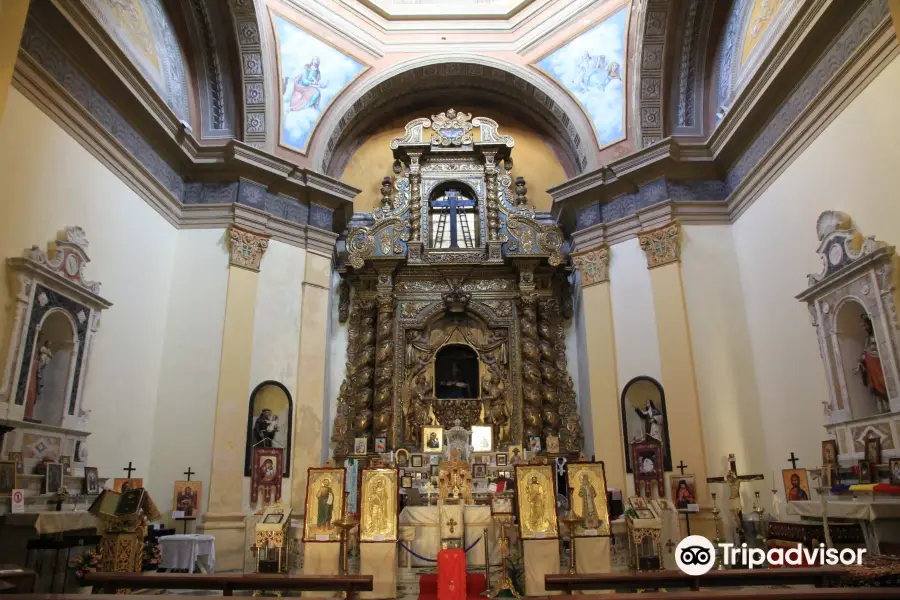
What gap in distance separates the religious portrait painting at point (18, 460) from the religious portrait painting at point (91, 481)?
890mm

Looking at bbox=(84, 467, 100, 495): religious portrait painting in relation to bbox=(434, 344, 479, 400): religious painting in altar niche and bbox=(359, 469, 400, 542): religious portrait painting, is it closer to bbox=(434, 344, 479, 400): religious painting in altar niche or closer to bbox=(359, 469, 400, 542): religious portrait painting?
bbox=(359, 469, 400, 542): religious portrait painting

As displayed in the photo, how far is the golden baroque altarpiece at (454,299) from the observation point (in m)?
12.7

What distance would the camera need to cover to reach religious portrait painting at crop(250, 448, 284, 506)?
1046 centimetres

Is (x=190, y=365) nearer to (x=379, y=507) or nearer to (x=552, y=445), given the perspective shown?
(x=379, y=507)

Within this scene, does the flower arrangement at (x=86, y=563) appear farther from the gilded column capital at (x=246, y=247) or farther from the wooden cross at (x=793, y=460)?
the wooden cross at (x=793, y=460)

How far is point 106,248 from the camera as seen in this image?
29.9 ft

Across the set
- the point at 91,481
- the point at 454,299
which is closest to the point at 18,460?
the point at 91,481

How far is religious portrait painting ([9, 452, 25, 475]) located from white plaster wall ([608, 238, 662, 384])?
8.87 metres

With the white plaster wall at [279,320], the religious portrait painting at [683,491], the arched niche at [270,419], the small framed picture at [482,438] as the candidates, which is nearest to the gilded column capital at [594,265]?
the small framed picture at [482,438]

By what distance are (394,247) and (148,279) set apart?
496 cm

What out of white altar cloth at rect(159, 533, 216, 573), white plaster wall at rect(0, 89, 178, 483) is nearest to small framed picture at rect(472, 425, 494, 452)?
white altar cloth at rect(159, 533, 216, 573)

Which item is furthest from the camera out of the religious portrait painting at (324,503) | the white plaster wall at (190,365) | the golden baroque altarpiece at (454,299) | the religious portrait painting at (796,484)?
the golden baroque altarpiece at (454,299)

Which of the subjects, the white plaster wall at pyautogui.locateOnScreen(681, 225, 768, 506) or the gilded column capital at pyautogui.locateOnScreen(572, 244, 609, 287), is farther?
the gilded column capital at pyautogui.locateOnScreen(572, 244, 609, 287)

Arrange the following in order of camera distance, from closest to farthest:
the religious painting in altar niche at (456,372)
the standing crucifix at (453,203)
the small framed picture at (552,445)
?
the small framed picture at (552,445), the religious painting in altar niche at (456,372), the standing crucifix at (453,203)
